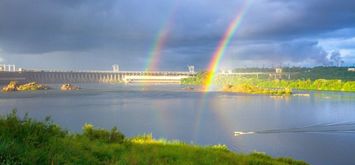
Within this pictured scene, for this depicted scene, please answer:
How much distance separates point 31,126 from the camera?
407 inches

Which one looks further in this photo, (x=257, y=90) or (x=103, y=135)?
(x=257, y=90)

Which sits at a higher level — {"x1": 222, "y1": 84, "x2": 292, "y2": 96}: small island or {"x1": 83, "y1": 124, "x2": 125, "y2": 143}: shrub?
{"x1": 83, "y1": 124, "x2": 125, "y2": 143}: shrub

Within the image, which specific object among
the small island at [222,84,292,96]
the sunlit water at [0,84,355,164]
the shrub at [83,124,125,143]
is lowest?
the sunlit water at [0,84,355,164]

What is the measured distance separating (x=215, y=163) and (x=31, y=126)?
20.1 feet

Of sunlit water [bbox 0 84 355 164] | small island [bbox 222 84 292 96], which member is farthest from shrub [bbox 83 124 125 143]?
small island [bbox 222 84 292 96]

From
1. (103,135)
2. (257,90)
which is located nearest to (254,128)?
(103,135)

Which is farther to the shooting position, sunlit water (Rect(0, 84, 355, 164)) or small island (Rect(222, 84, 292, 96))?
small island (Rect(222, 84, 292, 96))

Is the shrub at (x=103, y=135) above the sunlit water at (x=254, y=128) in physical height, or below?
above

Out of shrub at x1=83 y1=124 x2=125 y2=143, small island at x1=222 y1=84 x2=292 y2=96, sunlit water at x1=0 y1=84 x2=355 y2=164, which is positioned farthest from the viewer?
small island at x1=222 y1=84 x2=292 y2=96

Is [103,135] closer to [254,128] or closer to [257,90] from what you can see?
[254,128]

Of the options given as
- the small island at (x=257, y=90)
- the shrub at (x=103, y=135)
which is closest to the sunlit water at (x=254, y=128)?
the shrub at (x=103, y=135)

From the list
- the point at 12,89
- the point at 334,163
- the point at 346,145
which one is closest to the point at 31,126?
the point at 334,163

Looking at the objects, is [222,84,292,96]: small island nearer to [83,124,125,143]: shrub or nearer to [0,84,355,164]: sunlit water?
[0,84,355,164]: sunlit water

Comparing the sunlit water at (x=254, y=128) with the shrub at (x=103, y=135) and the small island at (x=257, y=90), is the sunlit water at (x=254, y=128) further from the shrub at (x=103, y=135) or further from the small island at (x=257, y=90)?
the small island at (x=257, y=90)
